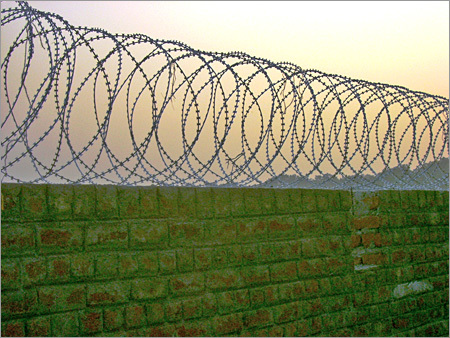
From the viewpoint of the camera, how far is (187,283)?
13.5 feet

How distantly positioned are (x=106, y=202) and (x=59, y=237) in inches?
16.6

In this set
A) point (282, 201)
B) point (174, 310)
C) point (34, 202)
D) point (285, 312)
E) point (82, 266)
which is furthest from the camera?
point (282, 201)

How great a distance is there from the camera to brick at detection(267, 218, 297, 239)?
4.70 metres

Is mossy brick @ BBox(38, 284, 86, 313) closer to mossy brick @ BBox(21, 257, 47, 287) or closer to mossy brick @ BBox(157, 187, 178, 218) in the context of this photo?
mossy brick @ BBox(21, 257, 47, 287)

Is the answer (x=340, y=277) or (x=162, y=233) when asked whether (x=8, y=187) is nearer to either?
(x=162, y=233)

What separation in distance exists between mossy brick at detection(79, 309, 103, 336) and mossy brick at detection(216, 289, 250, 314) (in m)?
1.01

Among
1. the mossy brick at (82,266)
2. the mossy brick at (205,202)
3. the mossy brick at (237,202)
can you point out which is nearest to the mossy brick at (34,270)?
the mossy brick at (82,266)

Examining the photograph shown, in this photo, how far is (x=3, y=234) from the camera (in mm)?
3490

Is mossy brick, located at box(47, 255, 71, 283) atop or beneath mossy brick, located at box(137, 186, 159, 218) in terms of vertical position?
beneath

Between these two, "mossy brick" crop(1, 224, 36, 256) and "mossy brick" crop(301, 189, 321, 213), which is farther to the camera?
"mossy brick" crop(301, 189, 321, 213)

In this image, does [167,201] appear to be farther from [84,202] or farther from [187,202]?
[84,202]

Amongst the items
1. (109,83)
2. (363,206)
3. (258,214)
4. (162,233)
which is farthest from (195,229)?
(363,206)

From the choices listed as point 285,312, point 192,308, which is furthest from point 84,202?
point 285,312

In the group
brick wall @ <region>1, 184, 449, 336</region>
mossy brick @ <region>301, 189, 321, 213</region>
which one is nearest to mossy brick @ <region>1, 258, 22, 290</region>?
brick wall @ <region>1, 184, 449, 336</region>
